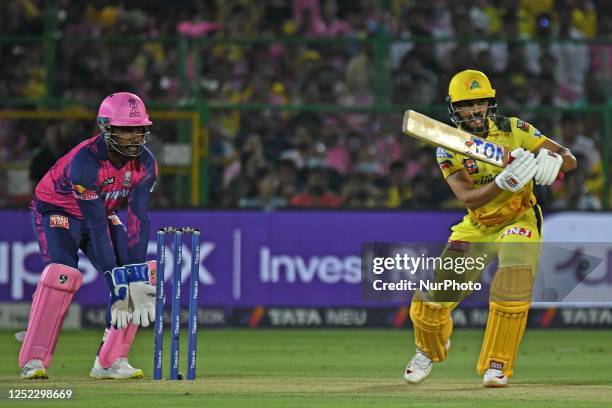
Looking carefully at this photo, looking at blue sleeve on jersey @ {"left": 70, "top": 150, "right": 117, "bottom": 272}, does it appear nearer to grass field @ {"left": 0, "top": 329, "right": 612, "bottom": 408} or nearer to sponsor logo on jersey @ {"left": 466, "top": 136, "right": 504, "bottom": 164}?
grass field @ {"left": 0, "top": 329, "right": 612, "bottom": 408}

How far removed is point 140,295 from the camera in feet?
31.2

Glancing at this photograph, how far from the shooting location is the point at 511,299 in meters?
9.36

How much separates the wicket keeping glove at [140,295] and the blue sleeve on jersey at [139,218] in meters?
0.28

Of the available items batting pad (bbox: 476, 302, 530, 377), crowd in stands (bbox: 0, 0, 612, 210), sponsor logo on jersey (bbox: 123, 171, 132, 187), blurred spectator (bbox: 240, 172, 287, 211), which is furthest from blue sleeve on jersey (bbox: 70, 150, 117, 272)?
blurred spectator (bbox: 240, 172, 287, 211)

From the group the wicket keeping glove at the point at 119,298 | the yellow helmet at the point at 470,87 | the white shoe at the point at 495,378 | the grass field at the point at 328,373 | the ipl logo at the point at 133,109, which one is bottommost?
the grass field at the point at 328,373

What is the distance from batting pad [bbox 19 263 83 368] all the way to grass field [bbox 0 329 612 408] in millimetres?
214

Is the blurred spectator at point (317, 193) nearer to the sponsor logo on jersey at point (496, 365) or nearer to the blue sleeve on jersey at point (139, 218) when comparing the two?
the blue sleeve on jersey at point (139, 218)

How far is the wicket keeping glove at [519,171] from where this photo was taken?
9.05 meters

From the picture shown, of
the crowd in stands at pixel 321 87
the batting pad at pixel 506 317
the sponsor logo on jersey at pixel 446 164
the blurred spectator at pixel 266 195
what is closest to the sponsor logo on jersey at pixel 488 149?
the sponsor logo on jersey at pixel 446 164

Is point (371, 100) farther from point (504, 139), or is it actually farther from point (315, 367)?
point (504, 139)

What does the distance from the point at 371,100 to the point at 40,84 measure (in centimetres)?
415

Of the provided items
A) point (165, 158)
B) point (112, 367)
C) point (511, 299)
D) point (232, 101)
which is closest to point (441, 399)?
point (511, 299)

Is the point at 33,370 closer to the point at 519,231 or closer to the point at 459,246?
the point at 459,246

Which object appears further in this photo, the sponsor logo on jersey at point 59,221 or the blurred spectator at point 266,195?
the blurred spectator at point 266,195
